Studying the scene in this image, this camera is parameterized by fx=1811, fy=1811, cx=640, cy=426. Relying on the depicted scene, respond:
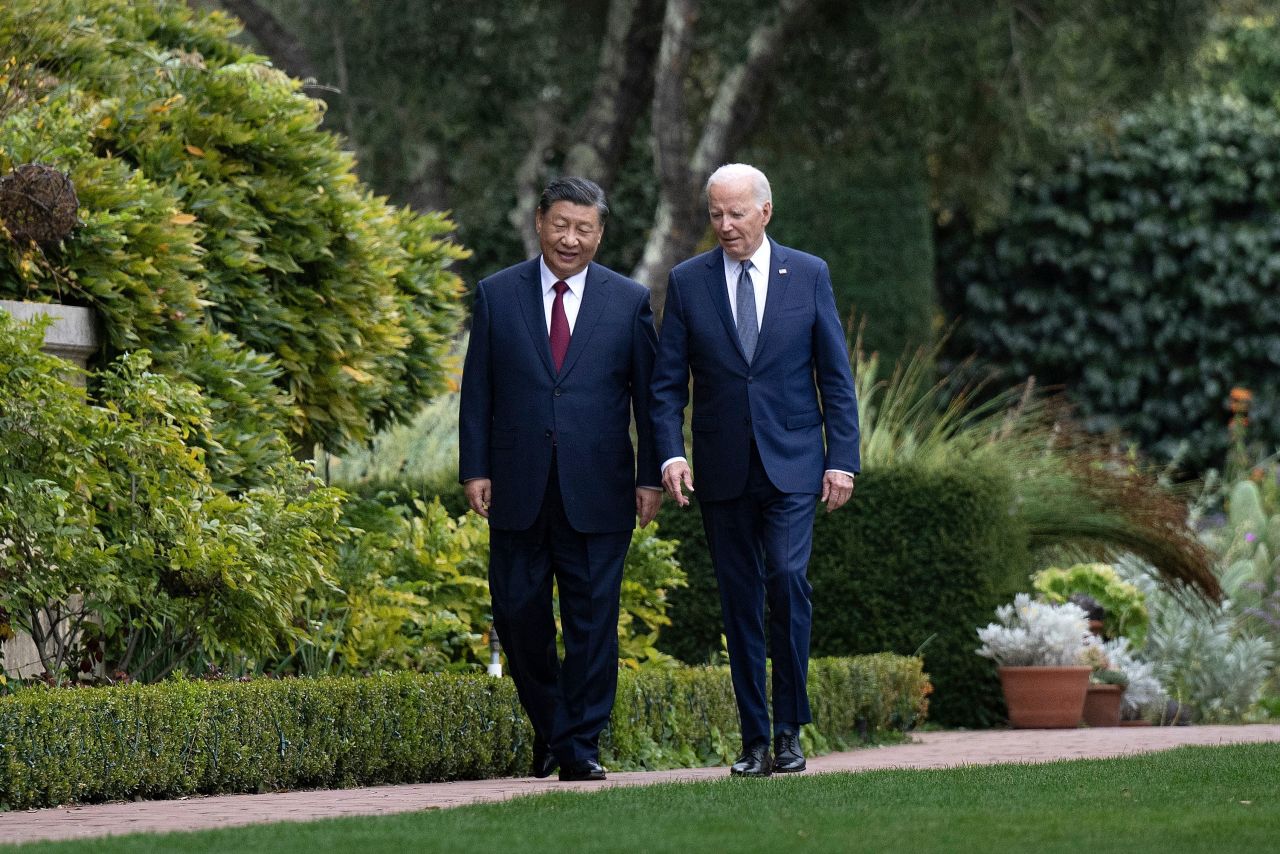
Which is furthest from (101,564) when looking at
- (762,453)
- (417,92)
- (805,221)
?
(805,221)

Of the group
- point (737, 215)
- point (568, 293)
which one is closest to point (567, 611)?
point (568, 293)

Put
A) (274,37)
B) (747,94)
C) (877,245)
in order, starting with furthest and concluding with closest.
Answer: (877,245)
(274,37)
(747,94)

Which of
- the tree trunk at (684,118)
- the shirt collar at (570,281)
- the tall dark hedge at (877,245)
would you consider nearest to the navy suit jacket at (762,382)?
the shirt collar at (570,281)

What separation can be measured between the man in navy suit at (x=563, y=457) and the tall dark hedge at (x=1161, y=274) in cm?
1221

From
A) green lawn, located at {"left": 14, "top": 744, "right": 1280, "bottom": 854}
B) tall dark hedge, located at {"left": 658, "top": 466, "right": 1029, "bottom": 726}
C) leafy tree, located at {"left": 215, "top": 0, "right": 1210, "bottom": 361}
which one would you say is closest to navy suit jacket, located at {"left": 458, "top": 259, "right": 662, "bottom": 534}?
green lawn, located at {"left": 14, "top": 744, "right": 1280, "bottom": 854}

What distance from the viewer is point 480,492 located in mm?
5754

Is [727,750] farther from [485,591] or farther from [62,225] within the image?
[62,225]

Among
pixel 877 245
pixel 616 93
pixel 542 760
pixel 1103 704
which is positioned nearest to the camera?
pixel 542 760

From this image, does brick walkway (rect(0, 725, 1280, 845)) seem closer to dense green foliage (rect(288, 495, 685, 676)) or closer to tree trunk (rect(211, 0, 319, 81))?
dense green foliage (rect(288, 495, 685, 676))

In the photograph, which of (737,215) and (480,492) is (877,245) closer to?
(737,215)

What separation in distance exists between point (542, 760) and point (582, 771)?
0.28 m

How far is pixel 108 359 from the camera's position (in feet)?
22.7

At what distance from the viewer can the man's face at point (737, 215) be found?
5.70 meters

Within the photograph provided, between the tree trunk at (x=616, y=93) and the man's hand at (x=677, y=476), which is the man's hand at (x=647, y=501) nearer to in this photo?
the man's hand at (x=677, y=476)
